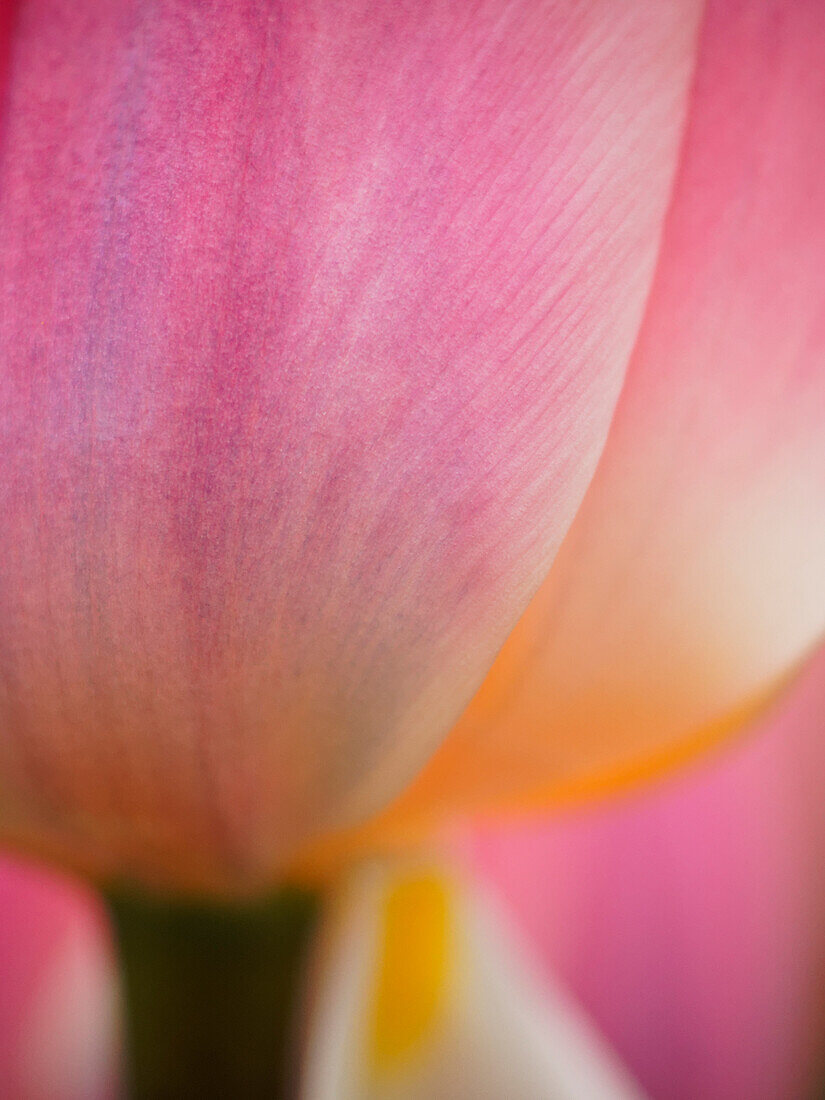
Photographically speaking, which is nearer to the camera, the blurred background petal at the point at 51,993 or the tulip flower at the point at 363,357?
the tulip flower at the point at 363,357

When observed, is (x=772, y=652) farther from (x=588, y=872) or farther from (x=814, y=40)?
(x=588, y=872)

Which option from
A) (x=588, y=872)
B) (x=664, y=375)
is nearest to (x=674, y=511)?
(x=664, y=375)

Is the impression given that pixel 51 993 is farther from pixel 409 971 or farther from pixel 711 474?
pixel 711 474

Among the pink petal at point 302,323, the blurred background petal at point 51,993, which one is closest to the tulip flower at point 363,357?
the pink petal at point 302,323

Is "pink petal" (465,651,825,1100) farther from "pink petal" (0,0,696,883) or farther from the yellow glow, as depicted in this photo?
"pink petal" (0,0,696,883)

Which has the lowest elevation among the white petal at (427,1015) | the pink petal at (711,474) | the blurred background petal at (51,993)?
the blurred background petal at (51,993)

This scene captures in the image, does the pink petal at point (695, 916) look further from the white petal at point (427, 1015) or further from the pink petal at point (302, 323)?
the pink petal at point (302, 323)

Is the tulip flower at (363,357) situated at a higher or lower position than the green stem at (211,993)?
higher

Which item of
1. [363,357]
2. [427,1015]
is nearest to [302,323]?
[363,357]
